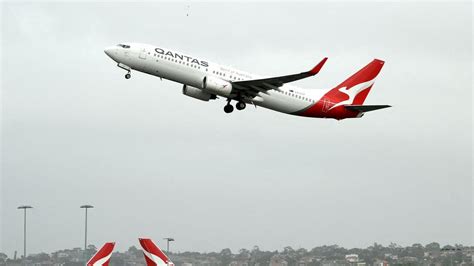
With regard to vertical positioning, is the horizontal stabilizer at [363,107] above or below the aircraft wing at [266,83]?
below

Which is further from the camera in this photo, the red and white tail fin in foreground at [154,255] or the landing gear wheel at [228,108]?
the landing gear wheel at [228,108]

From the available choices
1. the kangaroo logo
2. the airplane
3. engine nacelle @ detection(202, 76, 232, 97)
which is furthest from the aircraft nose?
the kangaroo logo

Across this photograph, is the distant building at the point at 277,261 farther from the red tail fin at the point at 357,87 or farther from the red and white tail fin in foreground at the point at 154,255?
Result: the red and white tail fin in foreground at the point at 154,255

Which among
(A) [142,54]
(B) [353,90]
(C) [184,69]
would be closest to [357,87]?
(B) [353,90]

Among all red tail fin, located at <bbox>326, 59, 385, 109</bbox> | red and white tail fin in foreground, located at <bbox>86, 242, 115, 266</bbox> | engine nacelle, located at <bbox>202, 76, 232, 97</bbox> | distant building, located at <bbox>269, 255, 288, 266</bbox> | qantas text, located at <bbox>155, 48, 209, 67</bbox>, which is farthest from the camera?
red tail fin, located at <bbox>326, 59, 385, 109</bbox>

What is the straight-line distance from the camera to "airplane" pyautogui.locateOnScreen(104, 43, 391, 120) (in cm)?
6241

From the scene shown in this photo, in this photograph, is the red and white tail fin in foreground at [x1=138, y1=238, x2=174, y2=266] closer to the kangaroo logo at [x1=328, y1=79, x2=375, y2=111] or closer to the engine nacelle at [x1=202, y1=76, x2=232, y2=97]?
the engine nacelle at [x1=202, y1=76, x2=232, y2=97]

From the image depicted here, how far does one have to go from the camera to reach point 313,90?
228ft

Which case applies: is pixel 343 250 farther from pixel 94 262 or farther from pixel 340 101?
pixel 94 262

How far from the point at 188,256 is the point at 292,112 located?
56.6 ft

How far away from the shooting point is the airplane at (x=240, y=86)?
62.4 m

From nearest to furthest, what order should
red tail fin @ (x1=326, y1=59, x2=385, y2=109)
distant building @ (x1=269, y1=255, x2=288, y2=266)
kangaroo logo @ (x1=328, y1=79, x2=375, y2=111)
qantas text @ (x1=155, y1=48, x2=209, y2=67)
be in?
1. qantas text @ (x1=155, y1=48, x2=209, y2=67)
2. distant building @ (x1=269, y1=255, x2=288, y2=266)
3. red tail fin @ (x1=326, y1=59, x2=385, y2=109)
4. kangaroo logo @ (x1=328, y1=79, x2=375, y2=111)

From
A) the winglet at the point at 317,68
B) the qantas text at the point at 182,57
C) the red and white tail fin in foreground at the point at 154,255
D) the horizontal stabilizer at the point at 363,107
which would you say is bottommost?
the red and white tail fin in foreground at the point at 154,255

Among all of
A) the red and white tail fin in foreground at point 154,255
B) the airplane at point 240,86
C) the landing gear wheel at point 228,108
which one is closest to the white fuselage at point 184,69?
the airplane at point 240,86
